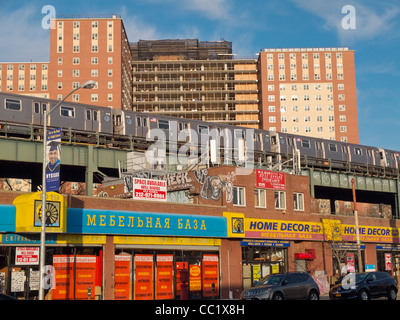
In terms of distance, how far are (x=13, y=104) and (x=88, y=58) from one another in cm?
8296

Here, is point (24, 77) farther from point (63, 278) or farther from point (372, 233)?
point (63, 278)

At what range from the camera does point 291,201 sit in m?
41.4

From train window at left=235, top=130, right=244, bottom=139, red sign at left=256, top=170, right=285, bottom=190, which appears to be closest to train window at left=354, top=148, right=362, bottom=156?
train window at left=235, top=130, right=244, bottom=139

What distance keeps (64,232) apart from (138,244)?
16.7ft

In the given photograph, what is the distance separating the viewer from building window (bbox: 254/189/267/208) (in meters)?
39.3

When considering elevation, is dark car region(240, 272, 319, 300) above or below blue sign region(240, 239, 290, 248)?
below

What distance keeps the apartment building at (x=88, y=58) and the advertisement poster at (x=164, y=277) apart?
292 feet

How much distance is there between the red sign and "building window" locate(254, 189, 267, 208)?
0.43 meters

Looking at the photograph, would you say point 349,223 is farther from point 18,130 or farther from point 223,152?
point 18,130

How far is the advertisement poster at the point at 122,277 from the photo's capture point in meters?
30.6

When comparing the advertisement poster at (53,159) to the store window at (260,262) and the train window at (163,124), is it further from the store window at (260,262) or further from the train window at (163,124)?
the train window at (163,124)

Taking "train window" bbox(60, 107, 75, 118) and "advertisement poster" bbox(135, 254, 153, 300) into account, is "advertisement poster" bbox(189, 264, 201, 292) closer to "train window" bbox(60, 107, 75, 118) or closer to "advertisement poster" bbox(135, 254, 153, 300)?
"advertisement poster" bbox(135, 254, 153, 300)

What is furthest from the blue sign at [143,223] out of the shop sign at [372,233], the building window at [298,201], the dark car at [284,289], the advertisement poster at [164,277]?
the shop sign at [372,233]

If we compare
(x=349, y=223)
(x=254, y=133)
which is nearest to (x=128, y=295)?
(x=349, y=223)
